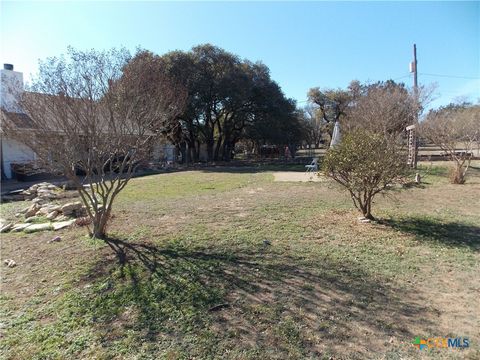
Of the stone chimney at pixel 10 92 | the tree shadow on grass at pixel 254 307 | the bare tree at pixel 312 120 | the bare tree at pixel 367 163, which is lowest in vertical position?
the tree shadow on grass at pixel 254 307

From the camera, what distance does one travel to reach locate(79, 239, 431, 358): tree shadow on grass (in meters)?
2.58

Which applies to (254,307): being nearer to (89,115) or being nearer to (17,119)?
(89,115)

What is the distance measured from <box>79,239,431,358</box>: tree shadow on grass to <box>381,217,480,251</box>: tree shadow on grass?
221cm

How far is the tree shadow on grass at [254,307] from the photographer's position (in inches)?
102

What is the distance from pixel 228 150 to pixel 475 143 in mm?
21532

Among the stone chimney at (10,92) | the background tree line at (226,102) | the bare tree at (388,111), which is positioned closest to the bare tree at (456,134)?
the bare tree at (388,111)

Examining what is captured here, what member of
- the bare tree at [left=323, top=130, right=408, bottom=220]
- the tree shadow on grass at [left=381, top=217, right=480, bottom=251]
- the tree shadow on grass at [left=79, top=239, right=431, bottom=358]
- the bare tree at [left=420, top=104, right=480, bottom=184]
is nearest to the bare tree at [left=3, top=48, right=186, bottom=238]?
the tree shadow on grass at [left=79, top=239, right=431, bottom=358]

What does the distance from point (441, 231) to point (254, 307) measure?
428 centimetres

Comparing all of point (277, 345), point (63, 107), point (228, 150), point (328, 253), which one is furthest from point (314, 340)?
point (228, 150)

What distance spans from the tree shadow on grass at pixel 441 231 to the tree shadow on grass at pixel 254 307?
2.21 metres

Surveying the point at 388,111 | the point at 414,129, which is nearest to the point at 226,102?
the point at 388,111

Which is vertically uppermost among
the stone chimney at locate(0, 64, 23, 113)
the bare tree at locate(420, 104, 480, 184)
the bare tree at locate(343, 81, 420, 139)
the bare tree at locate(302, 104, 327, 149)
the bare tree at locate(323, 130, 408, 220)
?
the bare tree at locate(302, 104, 327, 149)

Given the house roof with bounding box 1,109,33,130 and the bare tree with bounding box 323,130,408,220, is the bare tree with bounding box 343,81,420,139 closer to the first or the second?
the bare tree with bounding box 323,130,408,220

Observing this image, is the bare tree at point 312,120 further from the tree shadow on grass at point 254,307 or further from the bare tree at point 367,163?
the tree shadow on grass at point 254,307
